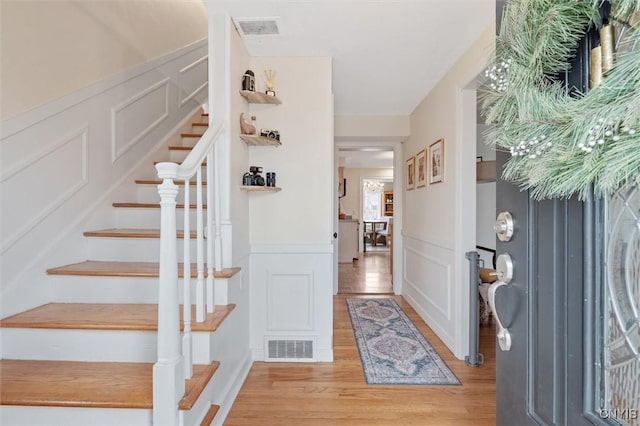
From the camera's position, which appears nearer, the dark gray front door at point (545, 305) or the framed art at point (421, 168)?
the dark gray front door at point (545, 305)

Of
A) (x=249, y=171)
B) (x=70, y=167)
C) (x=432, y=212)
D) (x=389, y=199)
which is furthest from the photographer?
(x=389, y=199)

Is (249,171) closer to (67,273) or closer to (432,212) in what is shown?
(67,273)

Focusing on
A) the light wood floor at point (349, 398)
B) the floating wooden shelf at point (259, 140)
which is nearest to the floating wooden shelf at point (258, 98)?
the floating wooden shelf at point (259, 140)

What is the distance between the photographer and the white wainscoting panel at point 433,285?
2.64 metres

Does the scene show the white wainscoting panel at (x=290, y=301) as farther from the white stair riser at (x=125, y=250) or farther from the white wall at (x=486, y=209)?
the white wall at (x=486, y=209)

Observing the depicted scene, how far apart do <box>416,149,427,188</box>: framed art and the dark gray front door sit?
2518 millimetres

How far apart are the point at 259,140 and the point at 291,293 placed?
1.19 metres

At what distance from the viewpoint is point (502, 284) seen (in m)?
0.79

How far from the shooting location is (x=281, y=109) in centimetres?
245

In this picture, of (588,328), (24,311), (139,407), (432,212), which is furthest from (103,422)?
(432,212)

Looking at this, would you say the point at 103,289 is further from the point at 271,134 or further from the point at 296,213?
the point at 271,134

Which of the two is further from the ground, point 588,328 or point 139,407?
point 588,328

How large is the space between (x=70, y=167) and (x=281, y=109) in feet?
4.71

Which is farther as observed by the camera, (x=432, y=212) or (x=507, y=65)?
(x=432, y=212)
